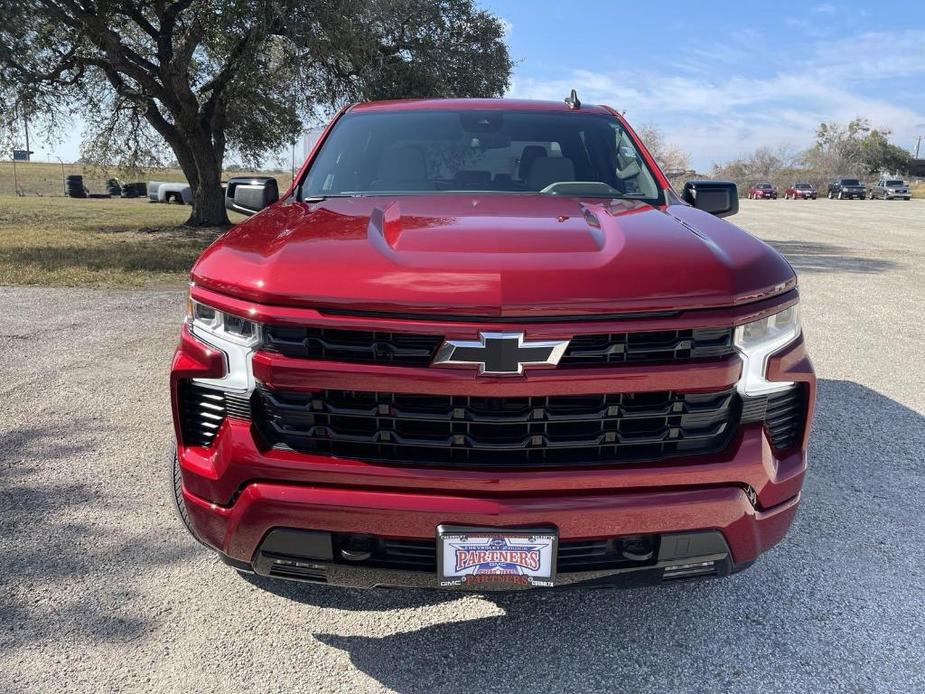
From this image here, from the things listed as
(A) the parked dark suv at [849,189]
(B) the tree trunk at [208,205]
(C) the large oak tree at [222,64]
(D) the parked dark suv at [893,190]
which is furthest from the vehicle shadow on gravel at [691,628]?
(A) the parked dark suv at [849,189]

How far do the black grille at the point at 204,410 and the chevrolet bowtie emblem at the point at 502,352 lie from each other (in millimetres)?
622

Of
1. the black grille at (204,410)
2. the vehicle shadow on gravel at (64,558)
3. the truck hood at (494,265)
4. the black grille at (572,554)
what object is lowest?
the vehicle shadow on gravel at (64,558)

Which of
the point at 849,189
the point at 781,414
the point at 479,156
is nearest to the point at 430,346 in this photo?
the point at 781,414

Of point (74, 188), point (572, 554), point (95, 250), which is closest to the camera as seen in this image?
point (572, 554)

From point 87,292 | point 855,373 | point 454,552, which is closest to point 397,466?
point 454,552

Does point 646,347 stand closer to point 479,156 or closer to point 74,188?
point 479,156

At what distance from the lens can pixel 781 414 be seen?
214cm

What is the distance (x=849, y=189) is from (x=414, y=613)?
63360mm

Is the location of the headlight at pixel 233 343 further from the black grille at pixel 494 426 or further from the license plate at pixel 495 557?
the license plate at pixel 495 557

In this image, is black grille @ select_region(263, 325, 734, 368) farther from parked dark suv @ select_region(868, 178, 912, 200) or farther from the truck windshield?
parked dark suv @ select_region(868, 178, 912, 200)

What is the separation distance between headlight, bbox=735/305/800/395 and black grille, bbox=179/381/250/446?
139cm

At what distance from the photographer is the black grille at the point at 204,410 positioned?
2051mm

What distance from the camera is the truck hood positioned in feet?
6.23

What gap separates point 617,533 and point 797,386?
72 cm
